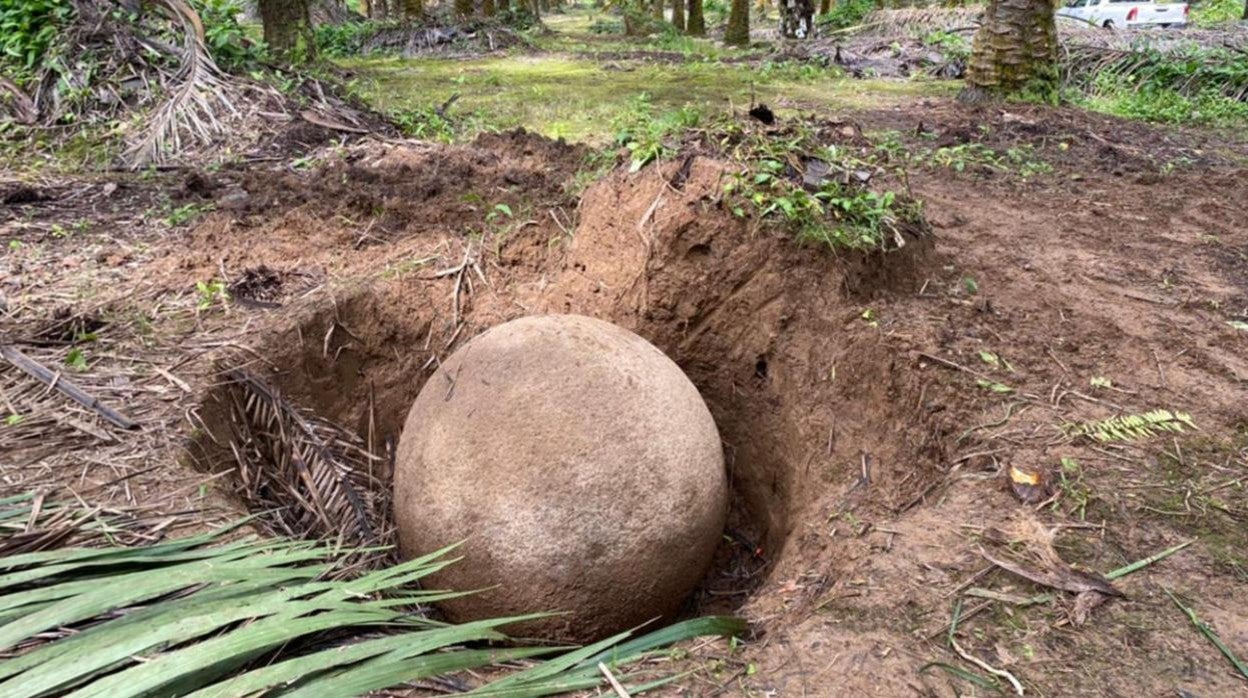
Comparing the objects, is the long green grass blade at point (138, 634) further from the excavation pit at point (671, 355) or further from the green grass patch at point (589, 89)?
the green grass patch at point (589, 89)

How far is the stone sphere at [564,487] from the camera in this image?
287 centimetres

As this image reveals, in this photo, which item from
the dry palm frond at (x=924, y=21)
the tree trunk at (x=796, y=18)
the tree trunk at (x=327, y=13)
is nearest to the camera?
the dry palm frond at (x=924, y=21)

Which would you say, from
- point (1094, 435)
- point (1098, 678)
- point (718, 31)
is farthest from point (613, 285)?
point (718, 31)

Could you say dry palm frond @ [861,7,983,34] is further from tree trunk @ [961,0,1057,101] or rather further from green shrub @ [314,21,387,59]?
green shrub @ [314,21,387,59]

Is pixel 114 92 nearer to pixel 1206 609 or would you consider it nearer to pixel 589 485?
pixel 589 485

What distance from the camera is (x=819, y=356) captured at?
12.3ft

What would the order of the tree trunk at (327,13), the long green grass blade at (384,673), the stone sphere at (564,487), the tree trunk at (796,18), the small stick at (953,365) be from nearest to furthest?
1. the long green grass blade at (384,673)
2. the stone sphere at (564,487)
3. the small stick at (953,365)
4. the tree trunk at (796,18)
5. the tree trunk at (327,13)

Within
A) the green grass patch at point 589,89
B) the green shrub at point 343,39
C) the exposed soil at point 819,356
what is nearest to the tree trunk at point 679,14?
the green shrub at point 343,39

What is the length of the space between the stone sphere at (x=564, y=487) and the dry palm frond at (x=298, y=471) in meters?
0.40

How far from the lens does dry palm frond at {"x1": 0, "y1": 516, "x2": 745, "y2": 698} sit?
172cm

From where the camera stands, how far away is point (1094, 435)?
3.01 m

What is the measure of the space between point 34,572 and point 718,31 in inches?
853

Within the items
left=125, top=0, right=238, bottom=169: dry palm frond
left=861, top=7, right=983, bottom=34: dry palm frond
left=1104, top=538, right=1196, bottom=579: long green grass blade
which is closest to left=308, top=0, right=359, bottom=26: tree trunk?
left=861, top=7, right=983, bottom=34: dry palm frond

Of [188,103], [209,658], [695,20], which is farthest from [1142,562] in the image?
[695,20]
